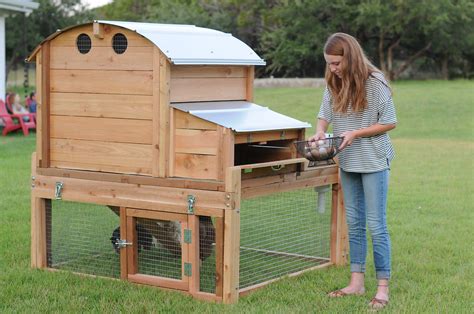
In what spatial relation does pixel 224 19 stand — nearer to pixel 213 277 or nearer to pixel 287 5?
pixel 287 5

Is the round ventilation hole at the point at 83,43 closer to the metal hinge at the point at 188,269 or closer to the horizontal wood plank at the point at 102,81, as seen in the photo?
the horizontal wood plank at the point at 102,81

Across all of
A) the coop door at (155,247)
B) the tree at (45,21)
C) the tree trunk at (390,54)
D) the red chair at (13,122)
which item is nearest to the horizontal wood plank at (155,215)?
the coop door at (155,247)

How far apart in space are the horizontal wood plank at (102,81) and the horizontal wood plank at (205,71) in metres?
0.18

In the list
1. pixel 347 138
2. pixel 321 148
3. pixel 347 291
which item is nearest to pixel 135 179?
pixel 321 148

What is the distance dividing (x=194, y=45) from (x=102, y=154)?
0.99 metres

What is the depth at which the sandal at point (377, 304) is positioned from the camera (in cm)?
516

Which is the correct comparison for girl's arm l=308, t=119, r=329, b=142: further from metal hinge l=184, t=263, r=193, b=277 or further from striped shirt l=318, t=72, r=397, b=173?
metal hinge l=184, t=263, r=193, b=277

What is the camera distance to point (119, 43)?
568 cm

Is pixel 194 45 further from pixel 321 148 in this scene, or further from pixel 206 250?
pixel 206 250

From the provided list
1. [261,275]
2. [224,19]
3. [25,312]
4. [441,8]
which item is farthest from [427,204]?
[224,19]

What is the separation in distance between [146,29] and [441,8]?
31.9m

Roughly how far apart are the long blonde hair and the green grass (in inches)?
50.3

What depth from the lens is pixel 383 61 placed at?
125ft

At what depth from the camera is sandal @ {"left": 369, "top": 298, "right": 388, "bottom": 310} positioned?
516 centimetres
